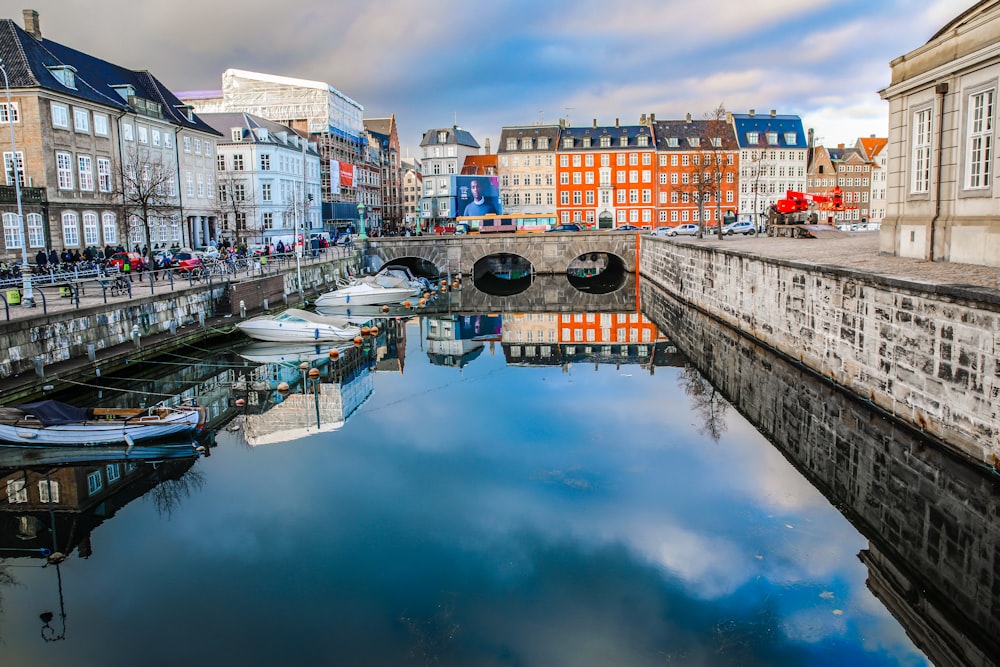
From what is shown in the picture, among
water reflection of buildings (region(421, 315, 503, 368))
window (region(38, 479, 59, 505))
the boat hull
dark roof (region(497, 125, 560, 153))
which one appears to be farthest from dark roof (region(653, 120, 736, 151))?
window (region(38, 479, 59, 505))

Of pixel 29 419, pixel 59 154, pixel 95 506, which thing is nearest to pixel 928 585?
pixel 95 506

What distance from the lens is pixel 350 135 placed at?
98625 millimetres

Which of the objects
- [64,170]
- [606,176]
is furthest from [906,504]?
[606,176]

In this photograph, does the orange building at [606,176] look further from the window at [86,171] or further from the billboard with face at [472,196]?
the window at [86,171]

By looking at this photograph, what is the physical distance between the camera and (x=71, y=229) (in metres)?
41.5

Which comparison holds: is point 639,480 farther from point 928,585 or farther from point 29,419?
point 29,419

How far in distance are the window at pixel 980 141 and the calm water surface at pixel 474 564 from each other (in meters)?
9.08

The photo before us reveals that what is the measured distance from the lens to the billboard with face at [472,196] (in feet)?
252

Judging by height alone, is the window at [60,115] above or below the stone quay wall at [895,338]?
above

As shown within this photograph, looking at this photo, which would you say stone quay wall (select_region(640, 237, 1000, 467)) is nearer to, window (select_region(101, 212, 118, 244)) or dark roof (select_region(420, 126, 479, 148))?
window (select_region(101, 212, 118, 244))

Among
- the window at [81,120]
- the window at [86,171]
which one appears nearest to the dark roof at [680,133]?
the window at [81,120]

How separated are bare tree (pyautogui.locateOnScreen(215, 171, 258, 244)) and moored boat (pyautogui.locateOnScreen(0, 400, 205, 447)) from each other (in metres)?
50.7

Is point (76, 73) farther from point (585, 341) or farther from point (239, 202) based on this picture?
point (585, 341)

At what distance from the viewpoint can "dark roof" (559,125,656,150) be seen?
309 ft
